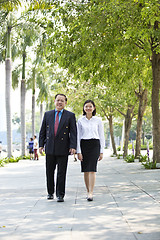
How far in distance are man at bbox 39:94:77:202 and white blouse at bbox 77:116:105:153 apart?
16 centimetres

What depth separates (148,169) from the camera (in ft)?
50.7

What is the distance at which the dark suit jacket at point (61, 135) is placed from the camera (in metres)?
7.59

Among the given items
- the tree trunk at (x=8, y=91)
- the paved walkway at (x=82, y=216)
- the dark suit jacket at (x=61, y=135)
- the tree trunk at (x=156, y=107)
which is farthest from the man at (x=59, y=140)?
the tree trunk at (x=8, y=91)

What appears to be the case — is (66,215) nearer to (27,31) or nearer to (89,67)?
(89,67)

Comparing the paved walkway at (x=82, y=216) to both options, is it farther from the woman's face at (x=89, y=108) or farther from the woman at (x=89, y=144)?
the woman's face at (x=89, y=108)

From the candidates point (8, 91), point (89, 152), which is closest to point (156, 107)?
point (89, 152)

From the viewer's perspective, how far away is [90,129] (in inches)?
305

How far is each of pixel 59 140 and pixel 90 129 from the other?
2.05 feet

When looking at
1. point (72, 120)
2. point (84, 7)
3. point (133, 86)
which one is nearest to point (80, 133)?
point (72, 120)

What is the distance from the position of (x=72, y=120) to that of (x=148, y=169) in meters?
8.41

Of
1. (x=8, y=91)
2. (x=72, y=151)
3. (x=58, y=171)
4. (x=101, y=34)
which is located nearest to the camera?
(x=72, y=151)

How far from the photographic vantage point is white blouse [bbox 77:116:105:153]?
7750mm

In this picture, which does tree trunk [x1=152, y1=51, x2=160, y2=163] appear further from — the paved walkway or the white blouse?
the white blouse

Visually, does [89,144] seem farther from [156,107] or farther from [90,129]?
[156,107]
